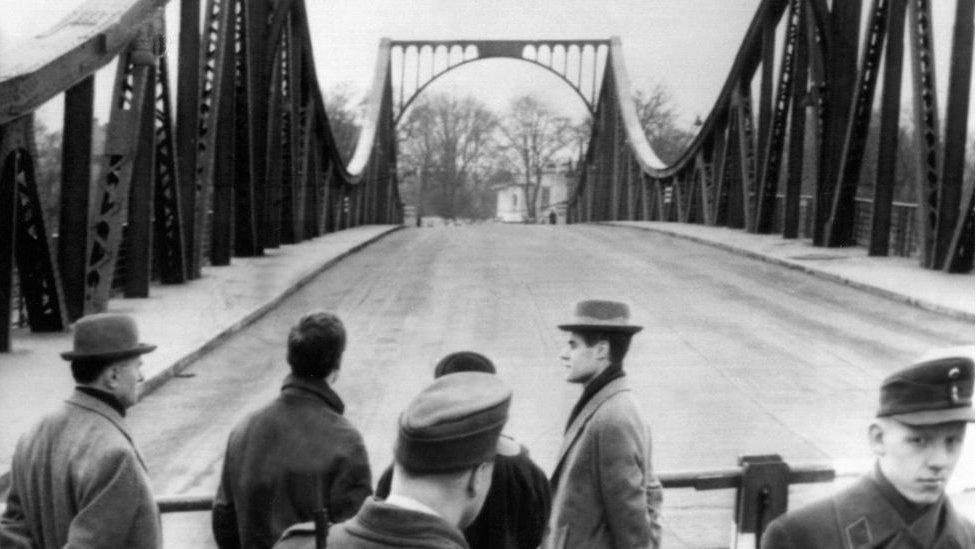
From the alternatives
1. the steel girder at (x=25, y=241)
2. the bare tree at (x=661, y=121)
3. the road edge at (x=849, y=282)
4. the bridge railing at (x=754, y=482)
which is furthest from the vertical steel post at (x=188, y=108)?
the bare tree at (x=661, y=121)

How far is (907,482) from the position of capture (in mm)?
3172

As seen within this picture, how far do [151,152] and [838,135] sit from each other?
531 inches

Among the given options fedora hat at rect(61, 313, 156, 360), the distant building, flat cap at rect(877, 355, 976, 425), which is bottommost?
the distant building

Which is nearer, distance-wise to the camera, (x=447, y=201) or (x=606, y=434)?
(x=606, y=434)

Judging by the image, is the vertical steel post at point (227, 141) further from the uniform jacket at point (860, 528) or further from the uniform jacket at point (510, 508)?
the uniform jacket at point (860, 528)

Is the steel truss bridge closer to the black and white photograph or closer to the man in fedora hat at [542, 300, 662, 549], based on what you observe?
the black and white photograph

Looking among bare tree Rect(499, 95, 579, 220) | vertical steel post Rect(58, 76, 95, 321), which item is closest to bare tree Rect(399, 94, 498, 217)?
bare tree Rect(499, 95, 579, 220)

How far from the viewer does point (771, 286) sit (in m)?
21.3

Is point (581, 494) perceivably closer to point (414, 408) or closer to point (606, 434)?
point (606, 434)

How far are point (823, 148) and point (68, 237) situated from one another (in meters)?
15.8

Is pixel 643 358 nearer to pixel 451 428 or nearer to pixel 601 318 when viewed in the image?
pixel 601 318

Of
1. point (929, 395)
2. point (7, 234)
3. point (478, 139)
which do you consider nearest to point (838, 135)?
point (7, 234)

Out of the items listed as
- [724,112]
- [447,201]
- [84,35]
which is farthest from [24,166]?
[447,201]

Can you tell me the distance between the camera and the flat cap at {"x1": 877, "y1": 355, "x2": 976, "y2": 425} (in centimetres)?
328
